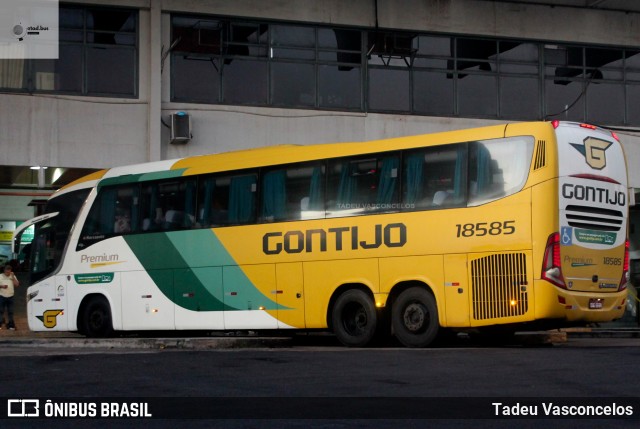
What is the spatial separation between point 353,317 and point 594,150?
4.78 m

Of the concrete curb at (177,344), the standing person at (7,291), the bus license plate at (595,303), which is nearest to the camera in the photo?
the bus license plate at (595,303)

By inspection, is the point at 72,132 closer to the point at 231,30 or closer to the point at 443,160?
the point at 231,30

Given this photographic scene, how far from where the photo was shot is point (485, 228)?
17.0 m

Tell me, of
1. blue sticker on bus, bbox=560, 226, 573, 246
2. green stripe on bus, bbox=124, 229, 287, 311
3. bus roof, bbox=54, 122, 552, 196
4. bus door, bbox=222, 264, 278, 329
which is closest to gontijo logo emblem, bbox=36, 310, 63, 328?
bus roof, bbox=54, 122, 552, 196

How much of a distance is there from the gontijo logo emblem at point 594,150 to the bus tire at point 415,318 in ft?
10.6

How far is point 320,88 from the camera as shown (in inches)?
1211

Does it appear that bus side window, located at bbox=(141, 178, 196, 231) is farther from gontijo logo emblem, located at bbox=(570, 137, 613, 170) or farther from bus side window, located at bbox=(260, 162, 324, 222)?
gontijo logo emblem, located at bbox=(570, 137, 613, 170)

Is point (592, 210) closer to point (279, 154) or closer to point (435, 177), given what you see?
point (435, 177)

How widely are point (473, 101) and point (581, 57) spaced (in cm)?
370

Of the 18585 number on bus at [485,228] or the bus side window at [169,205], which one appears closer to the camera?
the 18585 number on bus at [485,228]

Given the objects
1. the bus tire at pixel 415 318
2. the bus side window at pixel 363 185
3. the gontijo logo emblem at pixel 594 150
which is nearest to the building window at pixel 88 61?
the bus side window at pixel 363 185

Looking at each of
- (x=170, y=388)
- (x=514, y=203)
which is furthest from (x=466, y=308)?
(x=170, y=388)

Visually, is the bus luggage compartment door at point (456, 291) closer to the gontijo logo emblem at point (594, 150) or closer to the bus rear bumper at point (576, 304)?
the bus rear bumper at point (576, 304)

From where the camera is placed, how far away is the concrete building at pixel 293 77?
28750 millimetres
